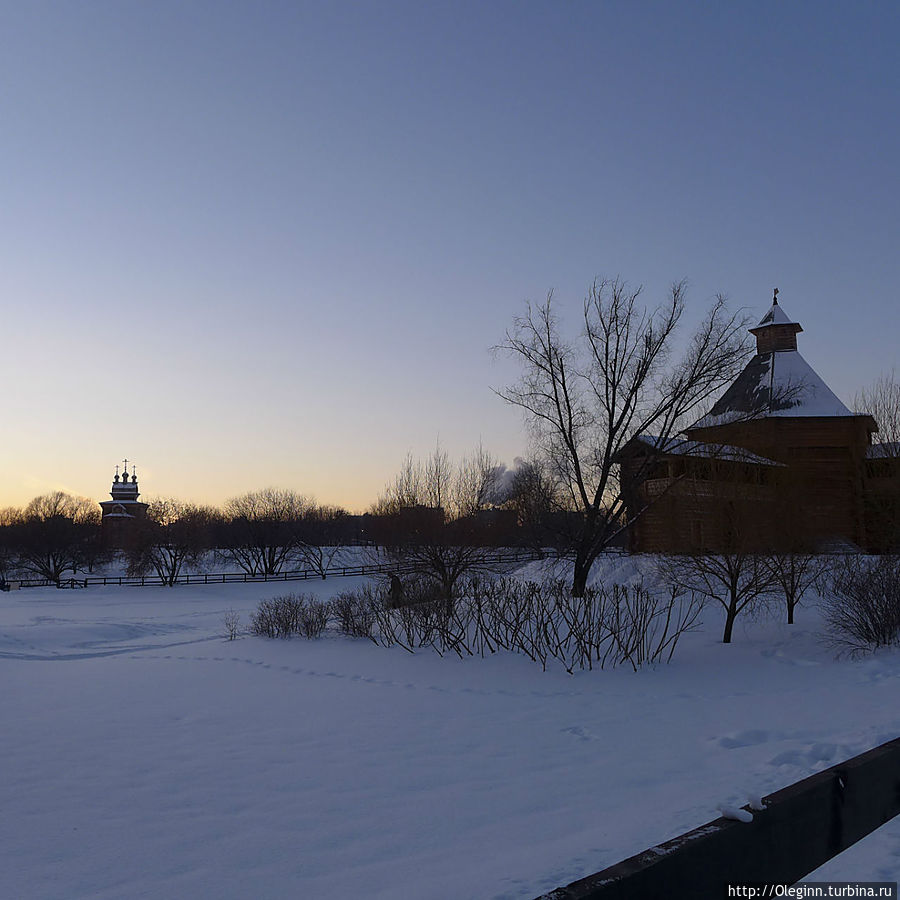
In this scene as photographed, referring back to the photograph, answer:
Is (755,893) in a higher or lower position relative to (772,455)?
lower

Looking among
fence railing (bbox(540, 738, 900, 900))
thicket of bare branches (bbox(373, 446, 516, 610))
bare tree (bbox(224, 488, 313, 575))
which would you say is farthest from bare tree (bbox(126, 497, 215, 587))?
fence railing (bbox(540, 738, 900, 900))

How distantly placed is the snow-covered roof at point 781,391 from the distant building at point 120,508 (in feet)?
211

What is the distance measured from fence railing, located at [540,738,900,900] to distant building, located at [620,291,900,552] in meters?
14.0

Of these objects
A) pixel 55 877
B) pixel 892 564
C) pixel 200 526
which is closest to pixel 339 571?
pixel 200 526

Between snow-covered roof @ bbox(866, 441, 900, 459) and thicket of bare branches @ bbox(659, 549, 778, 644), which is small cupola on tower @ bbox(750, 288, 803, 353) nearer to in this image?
snow-covered roof @ bbox(866, 441, 900, 459)

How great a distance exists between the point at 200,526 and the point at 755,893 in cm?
6709

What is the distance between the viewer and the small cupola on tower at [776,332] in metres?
35.8

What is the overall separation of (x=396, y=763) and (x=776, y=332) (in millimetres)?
33423

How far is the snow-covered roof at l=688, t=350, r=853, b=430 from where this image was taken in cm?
3225

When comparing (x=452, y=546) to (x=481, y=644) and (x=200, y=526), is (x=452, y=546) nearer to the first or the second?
(x=481, y=644)

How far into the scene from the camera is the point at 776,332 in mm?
35938

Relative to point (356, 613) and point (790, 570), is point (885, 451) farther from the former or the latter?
point (356, 613)

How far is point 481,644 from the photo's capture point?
1580cm

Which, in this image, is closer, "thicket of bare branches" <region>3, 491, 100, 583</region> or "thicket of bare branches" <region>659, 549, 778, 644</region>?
"thicket of bare branches" <region>659, 549, 778, 644</region>
